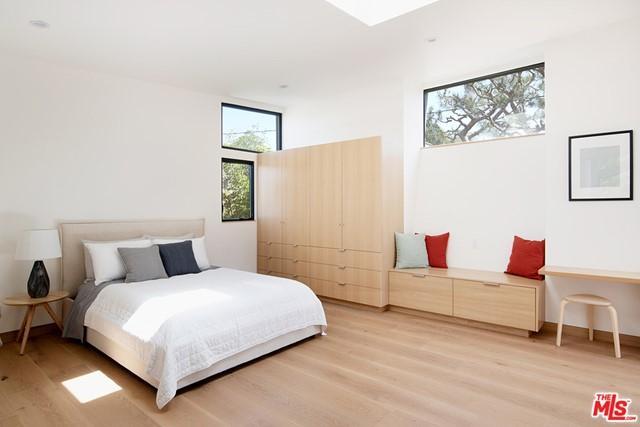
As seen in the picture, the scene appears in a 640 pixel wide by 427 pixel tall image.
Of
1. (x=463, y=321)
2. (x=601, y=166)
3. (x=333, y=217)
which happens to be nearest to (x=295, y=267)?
(x=333, y=217)

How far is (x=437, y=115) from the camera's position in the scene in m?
4.94

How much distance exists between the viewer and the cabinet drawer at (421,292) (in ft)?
13.6

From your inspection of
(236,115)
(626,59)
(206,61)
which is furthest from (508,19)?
(236,115)

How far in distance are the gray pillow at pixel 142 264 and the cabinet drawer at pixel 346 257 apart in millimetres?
1961

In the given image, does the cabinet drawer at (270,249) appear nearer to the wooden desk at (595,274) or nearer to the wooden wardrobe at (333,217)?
the wooden wardrobe at (333,217)

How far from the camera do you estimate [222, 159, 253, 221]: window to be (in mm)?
5523

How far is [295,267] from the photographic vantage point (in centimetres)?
538

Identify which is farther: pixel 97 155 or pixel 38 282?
pixel 97 155

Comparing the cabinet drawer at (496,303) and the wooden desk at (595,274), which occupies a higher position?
the wooden desk at (595,274)

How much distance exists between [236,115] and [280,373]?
393 cm

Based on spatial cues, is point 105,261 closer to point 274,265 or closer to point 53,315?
point 53,315

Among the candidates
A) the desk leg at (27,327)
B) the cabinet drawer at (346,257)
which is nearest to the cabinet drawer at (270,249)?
the cabinet drawer at (346,257)

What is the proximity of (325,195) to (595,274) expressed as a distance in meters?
2.97

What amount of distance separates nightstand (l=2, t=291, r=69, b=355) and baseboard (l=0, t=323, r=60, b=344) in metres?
0.11
